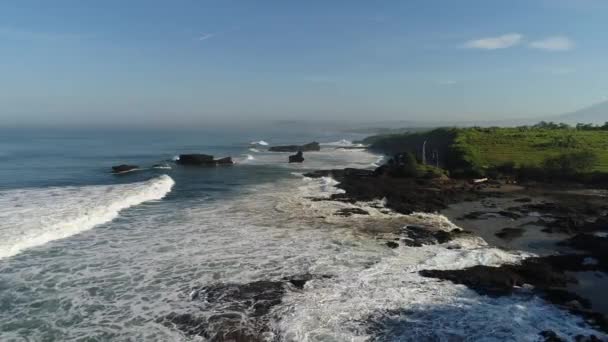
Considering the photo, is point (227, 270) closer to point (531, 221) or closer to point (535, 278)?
point (535, 278)

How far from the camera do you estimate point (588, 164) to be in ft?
143

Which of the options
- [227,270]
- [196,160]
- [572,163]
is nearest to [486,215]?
[227,270]

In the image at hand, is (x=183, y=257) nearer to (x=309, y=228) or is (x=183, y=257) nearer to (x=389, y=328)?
(x=309, y=228)

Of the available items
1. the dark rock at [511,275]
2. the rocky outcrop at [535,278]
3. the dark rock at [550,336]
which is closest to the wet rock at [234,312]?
the dark rock at [511,275]

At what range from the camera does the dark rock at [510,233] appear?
79.0 feet

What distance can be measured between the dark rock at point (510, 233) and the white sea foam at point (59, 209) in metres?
23.4

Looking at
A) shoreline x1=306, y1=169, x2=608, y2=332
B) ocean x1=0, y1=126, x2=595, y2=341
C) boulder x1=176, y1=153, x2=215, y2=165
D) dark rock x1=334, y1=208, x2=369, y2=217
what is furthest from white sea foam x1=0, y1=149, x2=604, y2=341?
boulder x1=176, y1=153, x2=215, y2=165

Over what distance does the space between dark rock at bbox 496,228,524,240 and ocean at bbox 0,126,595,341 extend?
199 cm

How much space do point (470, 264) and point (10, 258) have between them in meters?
20.7

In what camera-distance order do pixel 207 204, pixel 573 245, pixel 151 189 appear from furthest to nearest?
pixel 151 189 < pixel 207 204 < pixel 573 245

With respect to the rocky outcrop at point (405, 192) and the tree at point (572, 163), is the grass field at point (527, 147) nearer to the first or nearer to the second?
the tree at point (572, 163)

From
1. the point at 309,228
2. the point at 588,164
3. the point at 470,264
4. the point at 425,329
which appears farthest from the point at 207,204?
the point at 588,164

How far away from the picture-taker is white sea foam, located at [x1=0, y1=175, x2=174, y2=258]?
74.4 ft

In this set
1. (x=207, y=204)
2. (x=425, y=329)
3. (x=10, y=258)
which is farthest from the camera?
(x=207, y=204)
